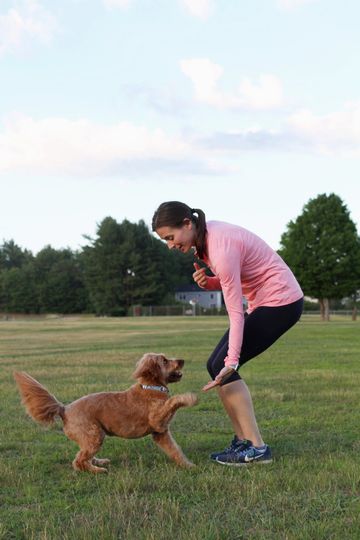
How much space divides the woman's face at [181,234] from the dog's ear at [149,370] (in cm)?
109

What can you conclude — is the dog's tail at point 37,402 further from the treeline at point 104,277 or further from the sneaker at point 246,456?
the treeline at point 104,277

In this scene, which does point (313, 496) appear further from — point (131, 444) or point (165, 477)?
point (131, 444)

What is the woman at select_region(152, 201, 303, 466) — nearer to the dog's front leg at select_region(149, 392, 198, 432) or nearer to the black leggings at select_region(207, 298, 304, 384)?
the black leggings at select_region(207, 298, 304, 384)

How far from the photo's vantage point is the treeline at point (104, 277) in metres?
93.8

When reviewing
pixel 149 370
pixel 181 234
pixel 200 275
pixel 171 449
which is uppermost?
pixel 181 234

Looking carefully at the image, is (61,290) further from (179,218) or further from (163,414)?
(179,218)

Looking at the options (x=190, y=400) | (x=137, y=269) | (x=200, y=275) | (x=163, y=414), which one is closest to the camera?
(x=190, y=400)

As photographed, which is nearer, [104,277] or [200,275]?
[200,275]

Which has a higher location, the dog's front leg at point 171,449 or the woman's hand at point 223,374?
the woman's hand at point 223,374

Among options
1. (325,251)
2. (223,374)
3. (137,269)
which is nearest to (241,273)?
(223,374)

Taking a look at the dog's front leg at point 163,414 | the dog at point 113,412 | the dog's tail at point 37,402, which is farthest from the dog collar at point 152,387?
the dog's tail at point 37,402

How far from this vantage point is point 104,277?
94.5 m

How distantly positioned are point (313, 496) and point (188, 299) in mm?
111259

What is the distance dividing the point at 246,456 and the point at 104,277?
90133mm
